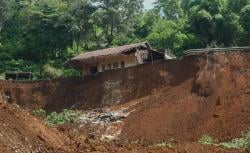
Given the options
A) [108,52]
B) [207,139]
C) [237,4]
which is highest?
[237,4]

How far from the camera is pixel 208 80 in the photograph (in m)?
46.1

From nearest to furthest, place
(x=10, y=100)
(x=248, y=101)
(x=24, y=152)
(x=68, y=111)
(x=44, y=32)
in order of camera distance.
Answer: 1. (x=24, y=152)
2. (x=248, y=101)
3. (x=68, y=111)
4. (x=10, y=100)
5. (x=44, y=32)

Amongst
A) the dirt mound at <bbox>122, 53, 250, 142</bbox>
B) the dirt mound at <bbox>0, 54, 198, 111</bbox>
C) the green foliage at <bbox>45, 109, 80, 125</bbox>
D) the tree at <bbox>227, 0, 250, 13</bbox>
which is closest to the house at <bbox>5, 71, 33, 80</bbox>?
the dirt mound at <bbox>0, 54, 198, 111</bbox>

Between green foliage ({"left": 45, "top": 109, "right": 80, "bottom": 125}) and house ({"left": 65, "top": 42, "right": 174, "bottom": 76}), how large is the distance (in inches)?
347

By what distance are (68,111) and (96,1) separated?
26.8m

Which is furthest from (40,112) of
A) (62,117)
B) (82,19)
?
(82,19)

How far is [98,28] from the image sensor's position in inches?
3024

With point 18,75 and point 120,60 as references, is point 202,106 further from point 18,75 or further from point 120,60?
point 18,75

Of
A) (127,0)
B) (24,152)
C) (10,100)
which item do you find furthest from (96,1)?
(24,152)

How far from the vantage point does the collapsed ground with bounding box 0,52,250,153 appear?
4069 cm

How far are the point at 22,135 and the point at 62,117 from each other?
2685cm

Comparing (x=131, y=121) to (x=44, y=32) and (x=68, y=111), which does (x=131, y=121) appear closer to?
(x=68, y=111)

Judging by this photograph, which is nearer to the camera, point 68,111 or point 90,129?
point 90,129

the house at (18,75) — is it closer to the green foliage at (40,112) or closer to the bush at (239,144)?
the green foliage at (40,112)
